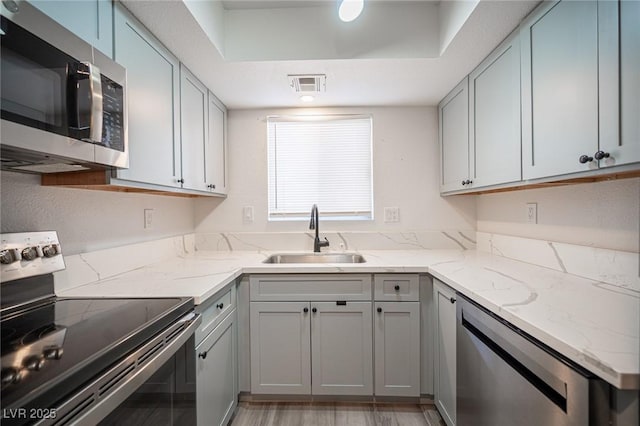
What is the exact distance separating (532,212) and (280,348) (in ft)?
5.48

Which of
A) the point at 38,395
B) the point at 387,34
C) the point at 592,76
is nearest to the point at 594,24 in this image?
the point at 592,76

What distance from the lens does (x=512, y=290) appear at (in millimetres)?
1142

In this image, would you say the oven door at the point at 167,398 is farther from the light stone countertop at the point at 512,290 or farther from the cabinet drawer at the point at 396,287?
the cabinet drawer at the point at 396,287

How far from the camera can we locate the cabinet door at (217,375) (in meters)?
1.23

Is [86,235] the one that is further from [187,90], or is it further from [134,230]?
[187,90]

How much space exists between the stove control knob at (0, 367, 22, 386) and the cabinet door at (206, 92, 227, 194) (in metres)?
1.48

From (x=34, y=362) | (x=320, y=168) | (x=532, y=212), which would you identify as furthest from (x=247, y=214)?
(x=532, y=212)

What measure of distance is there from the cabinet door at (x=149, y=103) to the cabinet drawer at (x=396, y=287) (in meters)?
1.27

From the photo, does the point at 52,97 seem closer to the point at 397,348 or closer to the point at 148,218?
the point at 148,218

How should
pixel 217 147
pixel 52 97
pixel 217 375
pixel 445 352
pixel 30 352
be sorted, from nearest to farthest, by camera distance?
pixel 30 352 → pixel 52 97 → pixel 217 375 → pixel 445 352 → pixel 217 147

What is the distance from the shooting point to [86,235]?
1.32 m

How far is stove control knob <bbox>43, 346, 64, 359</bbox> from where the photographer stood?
66cm

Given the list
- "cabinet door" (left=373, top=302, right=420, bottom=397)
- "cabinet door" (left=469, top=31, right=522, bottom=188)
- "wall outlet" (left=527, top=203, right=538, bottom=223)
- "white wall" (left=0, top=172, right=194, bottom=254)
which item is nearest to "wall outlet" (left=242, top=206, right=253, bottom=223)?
"white wall" (left=0, top=172, right=194, bottom=254)

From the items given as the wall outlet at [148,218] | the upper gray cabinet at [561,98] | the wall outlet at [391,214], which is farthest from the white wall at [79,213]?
the upper gray cabinet at [561,98]
